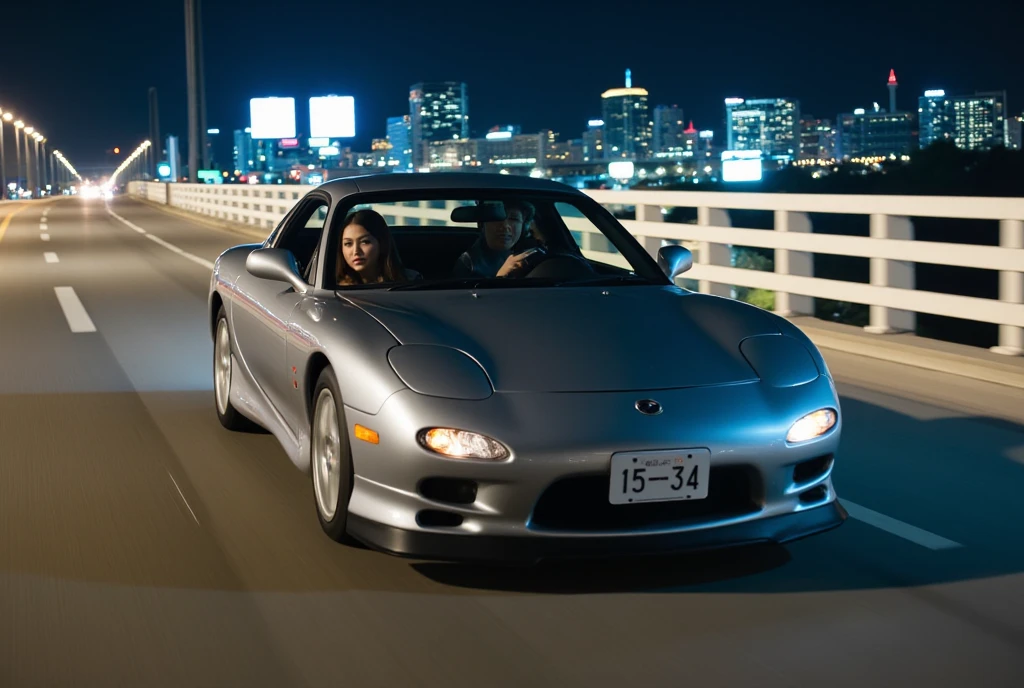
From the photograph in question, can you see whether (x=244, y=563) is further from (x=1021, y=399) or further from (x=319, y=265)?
(x=1021, y=399)

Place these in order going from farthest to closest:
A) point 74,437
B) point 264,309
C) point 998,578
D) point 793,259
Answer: point 793,259 → point 74,437 → point 264,309 → point 998,578

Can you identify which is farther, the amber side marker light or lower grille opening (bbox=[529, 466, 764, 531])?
the amber side marker light

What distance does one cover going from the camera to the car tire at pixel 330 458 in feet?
15.8

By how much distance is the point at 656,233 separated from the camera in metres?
13.7

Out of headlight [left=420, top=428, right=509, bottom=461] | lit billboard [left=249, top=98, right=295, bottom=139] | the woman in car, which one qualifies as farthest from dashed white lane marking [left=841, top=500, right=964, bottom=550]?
lit billboard [left=249, top=98, right=295, bottom=139]

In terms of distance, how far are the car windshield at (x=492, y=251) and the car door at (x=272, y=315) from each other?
0.26m

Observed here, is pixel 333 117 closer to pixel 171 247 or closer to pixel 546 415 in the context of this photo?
pixel 171 247

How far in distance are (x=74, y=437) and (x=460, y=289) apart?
8.97ft

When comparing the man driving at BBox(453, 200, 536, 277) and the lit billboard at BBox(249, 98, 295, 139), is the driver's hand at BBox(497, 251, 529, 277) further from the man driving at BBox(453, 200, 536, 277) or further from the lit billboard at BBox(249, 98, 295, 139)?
the lit billboard at BBox(249, 98, 295, 139)

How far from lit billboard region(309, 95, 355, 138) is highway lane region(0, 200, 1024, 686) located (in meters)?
67.6

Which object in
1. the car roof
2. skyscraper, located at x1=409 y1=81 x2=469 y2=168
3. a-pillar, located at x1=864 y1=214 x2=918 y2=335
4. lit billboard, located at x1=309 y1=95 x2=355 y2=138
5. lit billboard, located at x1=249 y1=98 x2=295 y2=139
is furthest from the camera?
skyscraper, located at x1=409 y1=81 x2=469 y2=168

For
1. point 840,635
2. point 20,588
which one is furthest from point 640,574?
point 20,588

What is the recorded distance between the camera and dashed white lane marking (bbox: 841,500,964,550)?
504 centimetres

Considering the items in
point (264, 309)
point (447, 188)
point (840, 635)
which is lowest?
point (840, 635)
